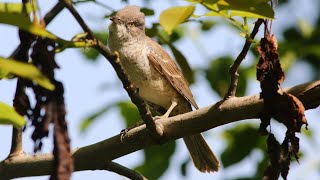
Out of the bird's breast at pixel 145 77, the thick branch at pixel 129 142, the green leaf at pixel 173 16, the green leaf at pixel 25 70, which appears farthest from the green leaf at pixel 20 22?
the bird's breast at pixel 145 77

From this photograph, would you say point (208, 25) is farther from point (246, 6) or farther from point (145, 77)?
point (246, 6)

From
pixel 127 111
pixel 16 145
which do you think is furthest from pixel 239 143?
pixel 16 145

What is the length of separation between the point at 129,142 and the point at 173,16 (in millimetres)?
1666

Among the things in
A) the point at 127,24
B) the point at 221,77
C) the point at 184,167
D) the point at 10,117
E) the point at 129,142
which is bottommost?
the point at 184,167

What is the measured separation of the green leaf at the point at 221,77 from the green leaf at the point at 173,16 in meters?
3.11

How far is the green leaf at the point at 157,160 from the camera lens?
4.52 metres

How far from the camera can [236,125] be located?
498 cm

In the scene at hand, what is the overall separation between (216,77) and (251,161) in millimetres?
1238

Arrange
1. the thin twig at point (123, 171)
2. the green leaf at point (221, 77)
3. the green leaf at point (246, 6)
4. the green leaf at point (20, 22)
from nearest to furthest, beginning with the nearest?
the green leaf at point (20, 22)
the green leaf at point (246, 6)
the thin twig at point (123, 171)
the green leaf at point (221, 77)

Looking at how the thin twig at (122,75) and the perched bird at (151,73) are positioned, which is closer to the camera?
the thin twig at (122,75)

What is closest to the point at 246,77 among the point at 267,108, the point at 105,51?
the point at 267,108

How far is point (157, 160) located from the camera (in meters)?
4.55

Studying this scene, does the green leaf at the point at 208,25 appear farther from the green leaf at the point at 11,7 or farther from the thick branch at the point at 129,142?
the green leaf at the point at 11,7

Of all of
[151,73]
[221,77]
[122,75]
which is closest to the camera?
[122,75]
